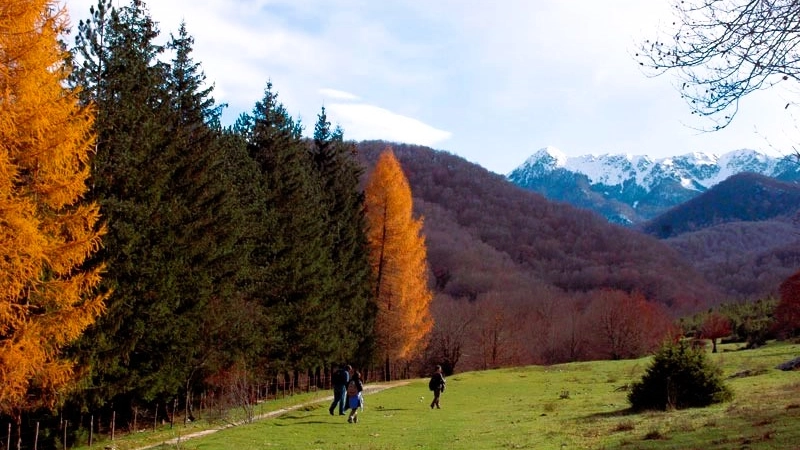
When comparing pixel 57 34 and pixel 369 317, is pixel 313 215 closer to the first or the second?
pixel 369 317

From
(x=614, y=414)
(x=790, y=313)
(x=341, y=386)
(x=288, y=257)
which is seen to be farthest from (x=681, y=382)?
(x=790, y=313)

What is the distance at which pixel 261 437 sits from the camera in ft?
59.0

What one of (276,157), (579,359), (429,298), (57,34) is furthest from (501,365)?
(57,34)

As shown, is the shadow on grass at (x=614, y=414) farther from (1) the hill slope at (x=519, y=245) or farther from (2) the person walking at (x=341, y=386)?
(1) the hill slope at (x=519, y=245)

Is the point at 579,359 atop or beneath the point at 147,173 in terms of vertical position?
beneath

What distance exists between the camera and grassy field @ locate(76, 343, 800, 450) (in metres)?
12.5

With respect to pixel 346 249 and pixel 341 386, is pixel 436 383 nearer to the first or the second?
pixel 341 386

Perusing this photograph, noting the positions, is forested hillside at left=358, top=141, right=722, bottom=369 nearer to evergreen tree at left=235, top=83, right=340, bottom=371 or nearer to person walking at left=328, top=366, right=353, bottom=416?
evergreen tree at left=235, top=83, right=340, bottom=371

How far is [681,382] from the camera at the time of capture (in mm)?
18281

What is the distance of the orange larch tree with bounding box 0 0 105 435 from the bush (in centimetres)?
1533

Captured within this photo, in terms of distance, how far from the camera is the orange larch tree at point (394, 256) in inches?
1602

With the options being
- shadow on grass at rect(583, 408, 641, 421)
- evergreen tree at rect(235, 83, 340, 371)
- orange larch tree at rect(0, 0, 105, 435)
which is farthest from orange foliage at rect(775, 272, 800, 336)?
orange larch tree at rect(0, 0, 105, 435)

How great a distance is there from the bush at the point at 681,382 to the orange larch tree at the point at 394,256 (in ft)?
75.8

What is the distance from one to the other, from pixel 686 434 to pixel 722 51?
27.7 feet
